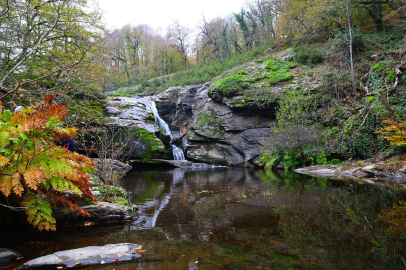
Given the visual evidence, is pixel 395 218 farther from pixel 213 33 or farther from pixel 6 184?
pixel 213 33

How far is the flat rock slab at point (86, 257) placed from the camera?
2.47 m

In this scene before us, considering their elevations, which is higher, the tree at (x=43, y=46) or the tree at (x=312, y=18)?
the tree at (x=312, y=18)

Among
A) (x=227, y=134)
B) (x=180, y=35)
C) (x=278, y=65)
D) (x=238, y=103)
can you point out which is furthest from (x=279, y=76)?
(x=180, y=35)

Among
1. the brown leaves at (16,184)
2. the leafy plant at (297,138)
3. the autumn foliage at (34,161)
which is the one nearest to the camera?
the brown leaves at (16,184)

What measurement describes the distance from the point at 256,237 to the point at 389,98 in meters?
12.2

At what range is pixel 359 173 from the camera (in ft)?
32.5

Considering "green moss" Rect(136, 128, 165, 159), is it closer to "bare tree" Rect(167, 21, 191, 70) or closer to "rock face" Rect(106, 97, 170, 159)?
"rock face" Rect(106, 97, 170, 159)

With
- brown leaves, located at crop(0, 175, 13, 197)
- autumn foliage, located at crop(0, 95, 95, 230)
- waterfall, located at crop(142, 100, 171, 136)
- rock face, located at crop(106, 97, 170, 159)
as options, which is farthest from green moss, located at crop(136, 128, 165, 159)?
brown leaves, located at crop(0, 175, 13, 197)

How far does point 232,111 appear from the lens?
62.0 ft

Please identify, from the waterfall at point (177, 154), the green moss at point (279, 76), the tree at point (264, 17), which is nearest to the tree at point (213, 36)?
the tree at point (264, 17)

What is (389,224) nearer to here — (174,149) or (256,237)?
(256,237)

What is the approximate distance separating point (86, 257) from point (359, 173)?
1116 centimetres

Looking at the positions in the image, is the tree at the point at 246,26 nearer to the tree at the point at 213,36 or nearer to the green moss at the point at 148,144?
the tree at the point at 213,36

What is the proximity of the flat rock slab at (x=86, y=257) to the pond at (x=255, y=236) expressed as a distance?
154 mm
